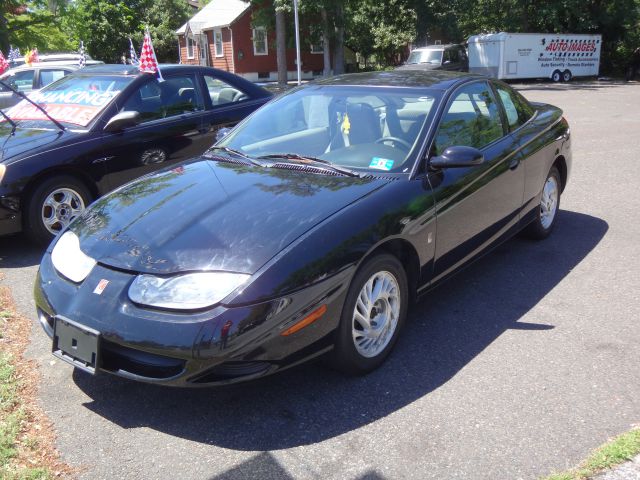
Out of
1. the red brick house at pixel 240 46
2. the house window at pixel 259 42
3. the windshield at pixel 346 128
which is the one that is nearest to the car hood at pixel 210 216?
the windshield at pixel 346 128

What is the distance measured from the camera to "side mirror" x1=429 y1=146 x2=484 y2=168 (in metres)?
3.66

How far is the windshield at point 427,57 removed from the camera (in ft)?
78.0

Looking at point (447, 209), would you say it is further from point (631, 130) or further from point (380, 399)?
point (631, 130)

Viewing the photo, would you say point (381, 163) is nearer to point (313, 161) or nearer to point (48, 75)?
point (313, 161)

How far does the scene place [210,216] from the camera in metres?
3.26

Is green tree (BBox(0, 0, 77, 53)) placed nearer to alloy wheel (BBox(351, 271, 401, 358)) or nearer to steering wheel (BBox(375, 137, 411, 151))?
steering wheel (BBox(375, 137, 411, 151))

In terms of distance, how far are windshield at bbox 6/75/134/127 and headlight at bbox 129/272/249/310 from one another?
11.7ft

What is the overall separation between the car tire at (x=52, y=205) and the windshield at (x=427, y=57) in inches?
798

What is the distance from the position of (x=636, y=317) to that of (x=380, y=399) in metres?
2.06

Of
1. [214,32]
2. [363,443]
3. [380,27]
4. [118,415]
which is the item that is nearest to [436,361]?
[363,443]

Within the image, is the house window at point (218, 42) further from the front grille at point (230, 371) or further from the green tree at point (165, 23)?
the front grille at point (230, 371)

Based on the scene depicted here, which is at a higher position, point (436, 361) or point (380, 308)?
point (380, 308)

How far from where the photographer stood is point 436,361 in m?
3.54

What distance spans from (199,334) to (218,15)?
37.8m
